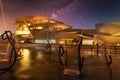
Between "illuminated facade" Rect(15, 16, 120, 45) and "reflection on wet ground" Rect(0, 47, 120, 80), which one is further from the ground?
"illuminated facade" Rect(15, 16, 120, 45)

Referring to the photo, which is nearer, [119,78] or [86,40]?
[119,78]

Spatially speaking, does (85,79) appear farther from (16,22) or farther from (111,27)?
(16,22)

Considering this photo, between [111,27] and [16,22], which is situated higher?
[16,22]

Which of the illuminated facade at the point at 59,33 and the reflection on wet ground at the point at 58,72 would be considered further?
the illuminated facade at the point at 59,33

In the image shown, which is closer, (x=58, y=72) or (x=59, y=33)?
(x=58, y=72)

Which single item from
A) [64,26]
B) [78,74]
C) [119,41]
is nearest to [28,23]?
[64,26]

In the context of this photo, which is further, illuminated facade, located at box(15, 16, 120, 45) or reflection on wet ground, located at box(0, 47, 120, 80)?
illuminated facade, located at box(15, 16, 120, 45)

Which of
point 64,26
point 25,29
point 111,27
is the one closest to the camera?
point 111,27

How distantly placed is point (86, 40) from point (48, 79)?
66.1 meters

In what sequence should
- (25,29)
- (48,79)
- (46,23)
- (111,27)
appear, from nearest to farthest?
(48,79) < (111,27) < (25,29) < (46,23)

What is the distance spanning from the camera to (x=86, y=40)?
75.5 m

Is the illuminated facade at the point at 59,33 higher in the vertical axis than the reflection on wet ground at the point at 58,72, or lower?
higher

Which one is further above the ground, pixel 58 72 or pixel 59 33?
pixel 59 33

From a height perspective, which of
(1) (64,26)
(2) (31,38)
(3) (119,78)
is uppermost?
(1) (64,26)
